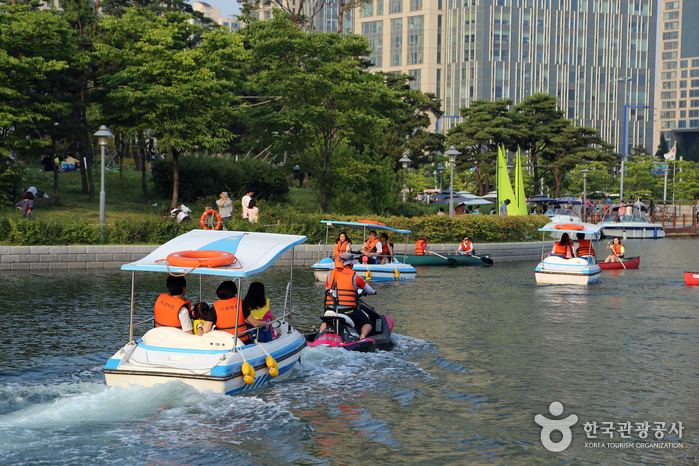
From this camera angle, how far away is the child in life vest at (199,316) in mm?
9852

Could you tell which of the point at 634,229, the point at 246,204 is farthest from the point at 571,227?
the point at 634,229

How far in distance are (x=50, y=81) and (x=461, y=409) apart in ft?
102

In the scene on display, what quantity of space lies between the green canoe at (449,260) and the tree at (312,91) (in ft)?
36.0

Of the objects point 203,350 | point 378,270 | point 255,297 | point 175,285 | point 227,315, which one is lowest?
point 378,270

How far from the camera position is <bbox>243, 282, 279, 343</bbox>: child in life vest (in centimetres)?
1059

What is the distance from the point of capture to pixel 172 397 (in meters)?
9.08

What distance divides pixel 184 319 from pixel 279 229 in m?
19.7

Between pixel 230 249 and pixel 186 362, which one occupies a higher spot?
pixel 230 249

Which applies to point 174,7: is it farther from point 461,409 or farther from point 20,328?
point 461,409

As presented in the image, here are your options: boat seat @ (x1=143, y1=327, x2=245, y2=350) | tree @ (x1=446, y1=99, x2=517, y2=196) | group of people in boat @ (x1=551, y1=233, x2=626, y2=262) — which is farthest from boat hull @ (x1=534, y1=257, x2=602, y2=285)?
tree @ (x1=446, y1=99, x2=517, y2=196)

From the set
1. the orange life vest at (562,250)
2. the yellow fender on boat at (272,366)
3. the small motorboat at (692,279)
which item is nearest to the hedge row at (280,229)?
the orange life vest at (562,250)

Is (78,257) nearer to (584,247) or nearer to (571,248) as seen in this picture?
(571,248)

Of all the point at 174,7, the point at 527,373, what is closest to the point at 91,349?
the point at 527,373

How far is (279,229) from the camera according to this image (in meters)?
29.5
